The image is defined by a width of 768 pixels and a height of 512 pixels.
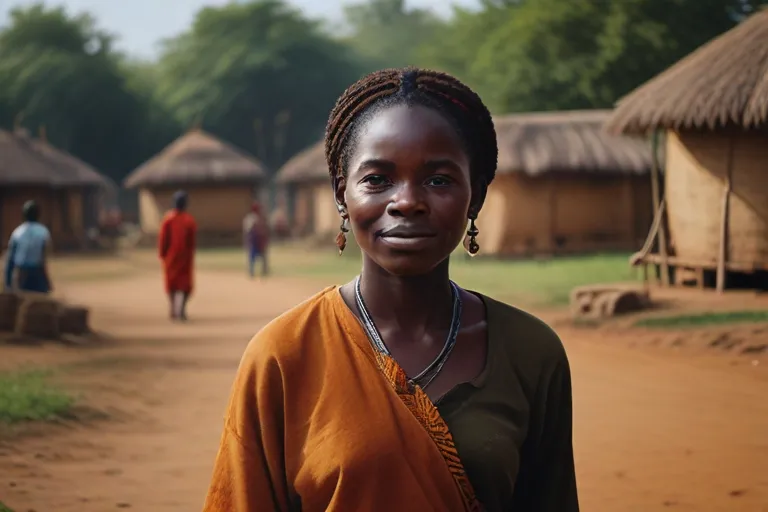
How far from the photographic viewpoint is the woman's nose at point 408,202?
1.96 metres

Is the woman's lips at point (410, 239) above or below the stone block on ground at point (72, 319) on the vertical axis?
above

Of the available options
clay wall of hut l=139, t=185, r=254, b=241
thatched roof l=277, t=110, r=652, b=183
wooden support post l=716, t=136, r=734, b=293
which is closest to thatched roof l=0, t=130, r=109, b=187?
clay wall of hut l=139, t=185, r=254, b=241

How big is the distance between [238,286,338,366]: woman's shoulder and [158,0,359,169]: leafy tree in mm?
41940

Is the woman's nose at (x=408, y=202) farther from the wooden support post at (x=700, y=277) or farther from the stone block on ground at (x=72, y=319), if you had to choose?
the wooden support post at (x=700, y=277)

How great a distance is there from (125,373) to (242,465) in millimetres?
7352

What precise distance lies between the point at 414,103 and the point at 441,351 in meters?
0.51

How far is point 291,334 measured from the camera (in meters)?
1.98

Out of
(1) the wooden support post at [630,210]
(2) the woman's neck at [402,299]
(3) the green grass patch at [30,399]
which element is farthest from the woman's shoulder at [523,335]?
(1) the wooden support post at [630,210]

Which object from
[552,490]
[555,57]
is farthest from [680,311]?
[555,57]

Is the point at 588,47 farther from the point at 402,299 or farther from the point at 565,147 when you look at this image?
the point at 402,299

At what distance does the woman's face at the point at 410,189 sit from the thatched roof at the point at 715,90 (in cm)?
1088

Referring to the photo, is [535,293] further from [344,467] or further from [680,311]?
[344,467]

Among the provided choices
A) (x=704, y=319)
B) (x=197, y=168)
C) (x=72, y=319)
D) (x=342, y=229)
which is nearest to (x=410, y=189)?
(x=342, y=229)

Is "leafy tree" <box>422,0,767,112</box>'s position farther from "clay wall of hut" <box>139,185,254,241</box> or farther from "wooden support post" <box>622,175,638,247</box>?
"clay wall of hut" <box>139,185,254,241</box>
